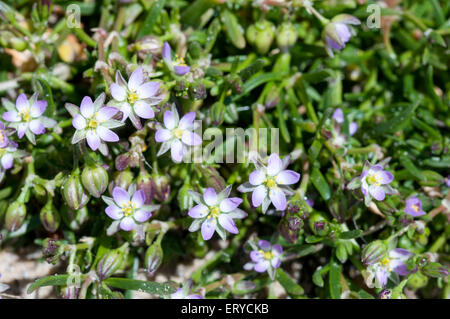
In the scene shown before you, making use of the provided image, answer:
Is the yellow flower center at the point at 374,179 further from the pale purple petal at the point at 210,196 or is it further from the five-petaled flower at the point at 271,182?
the pale purple petal at the point at 210,196

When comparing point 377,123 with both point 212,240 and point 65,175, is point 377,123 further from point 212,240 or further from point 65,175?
point 65,175

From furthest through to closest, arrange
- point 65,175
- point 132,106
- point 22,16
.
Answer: point 22,16 < point 65,175 < point 132,106

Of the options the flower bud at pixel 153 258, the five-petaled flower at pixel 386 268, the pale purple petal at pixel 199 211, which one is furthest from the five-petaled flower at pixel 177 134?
the five-petaled flower at pixel 386 268

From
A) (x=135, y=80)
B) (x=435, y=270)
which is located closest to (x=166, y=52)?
(x=135, y=80)

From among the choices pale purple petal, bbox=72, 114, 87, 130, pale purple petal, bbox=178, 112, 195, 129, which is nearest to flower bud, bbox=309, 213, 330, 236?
pale purple petal, bbox=178, 112, 195, 129
